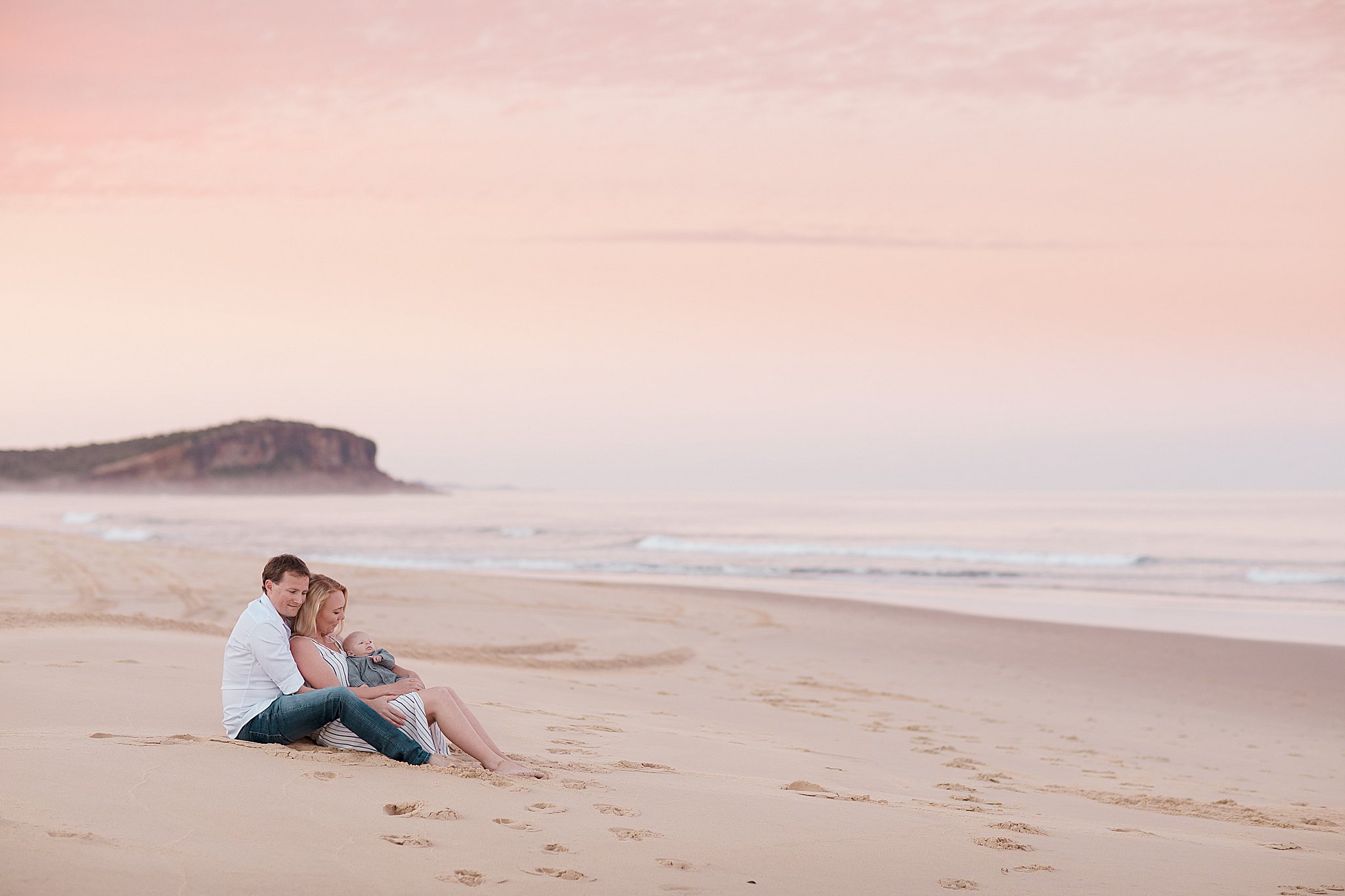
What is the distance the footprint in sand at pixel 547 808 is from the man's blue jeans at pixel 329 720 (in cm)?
87

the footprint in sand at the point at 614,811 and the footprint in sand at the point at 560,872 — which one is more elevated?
the footprint in sand at the point at 560,872

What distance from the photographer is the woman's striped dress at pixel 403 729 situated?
5234 millimetres

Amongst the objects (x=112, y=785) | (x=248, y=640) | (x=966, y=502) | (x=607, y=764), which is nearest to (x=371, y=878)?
(x=112, y=785)

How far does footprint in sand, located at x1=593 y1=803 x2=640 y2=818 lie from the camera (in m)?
4.49

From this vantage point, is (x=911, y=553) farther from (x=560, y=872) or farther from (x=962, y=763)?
(x=560, y=872)

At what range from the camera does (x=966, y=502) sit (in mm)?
70250

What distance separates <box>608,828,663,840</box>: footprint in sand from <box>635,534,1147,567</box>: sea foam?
27.2 metres

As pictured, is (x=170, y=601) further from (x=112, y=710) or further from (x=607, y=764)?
(x=607, y=764)

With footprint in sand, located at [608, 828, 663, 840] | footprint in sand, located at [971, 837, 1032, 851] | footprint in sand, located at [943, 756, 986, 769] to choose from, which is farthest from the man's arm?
footprint in sand, located at [943, 756, 986, 769]

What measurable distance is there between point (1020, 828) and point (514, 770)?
98.6 inches

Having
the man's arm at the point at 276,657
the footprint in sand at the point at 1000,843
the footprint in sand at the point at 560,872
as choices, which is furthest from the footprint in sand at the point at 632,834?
the man's arm at the point at 276,657

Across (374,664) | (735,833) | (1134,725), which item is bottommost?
(1134,725)

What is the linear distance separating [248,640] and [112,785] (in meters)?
1.04

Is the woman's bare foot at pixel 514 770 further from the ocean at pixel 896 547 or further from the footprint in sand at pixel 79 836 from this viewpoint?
the ocean at pixel 896 547
